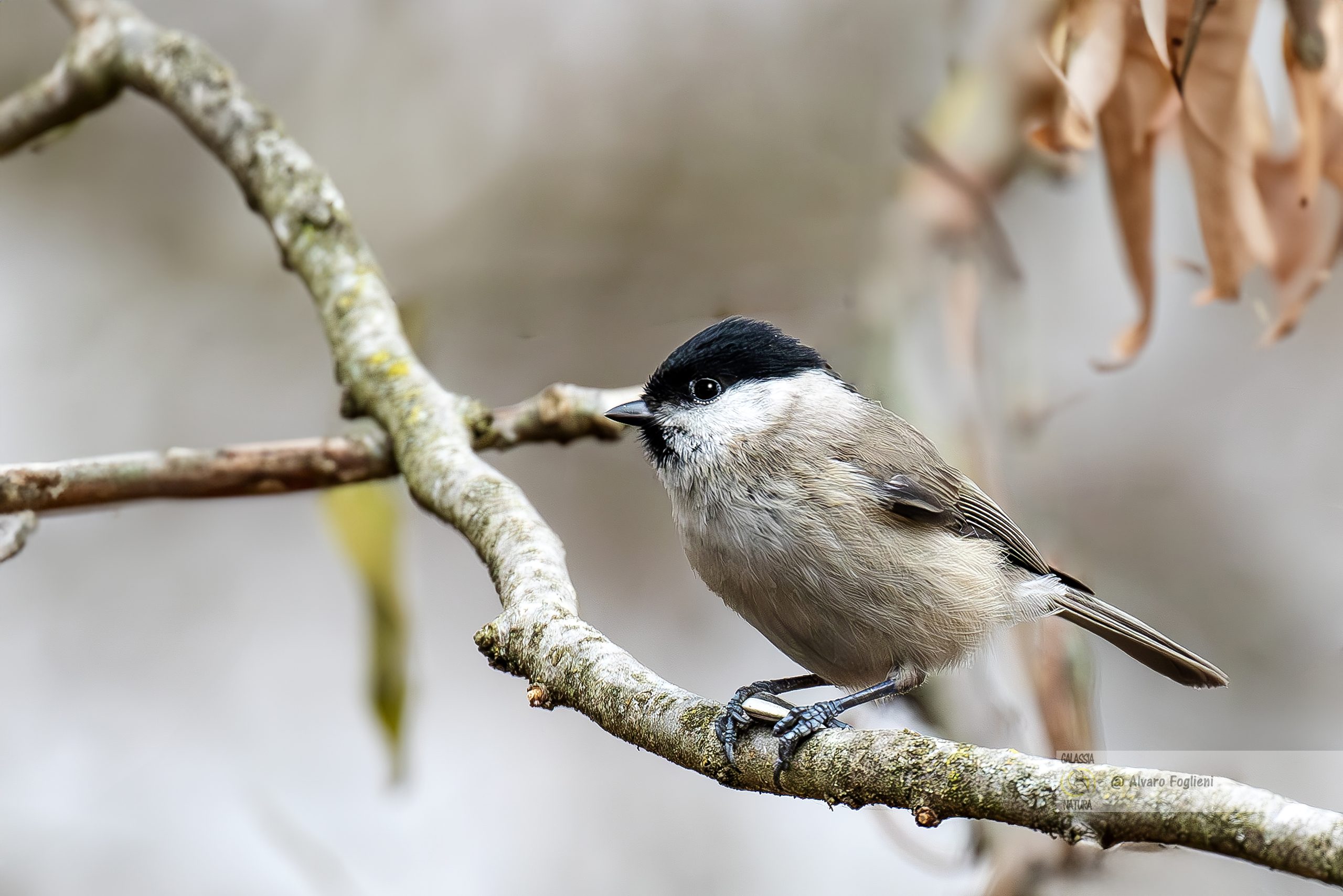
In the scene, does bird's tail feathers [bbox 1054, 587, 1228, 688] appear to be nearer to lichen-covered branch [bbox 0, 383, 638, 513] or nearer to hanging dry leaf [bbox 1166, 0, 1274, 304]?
hanging dry leaf [bbox 1166, 0, 1274, 304]

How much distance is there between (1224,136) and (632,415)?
1.28 meters

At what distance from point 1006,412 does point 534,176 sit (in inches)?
91.2

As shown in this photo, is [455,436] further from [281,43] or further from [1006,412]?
[281,43]

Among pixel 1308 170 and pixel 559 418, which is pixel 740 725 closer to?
pixel 559 418

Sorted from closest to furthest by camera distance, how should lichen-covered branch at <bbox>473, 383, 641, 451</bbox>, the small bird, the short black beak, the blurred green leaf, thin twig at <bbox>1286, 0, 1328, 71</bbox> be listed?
1. the small bird
2. thin twig at <bbox>1286, 0, 1328, 71</bbox>
3. the short black beak
4. lichen-covered branch at <bbox>473, 383, 641, 451</bbox>
5. the blurred green leaf

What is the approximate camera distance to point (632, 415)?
2.15m

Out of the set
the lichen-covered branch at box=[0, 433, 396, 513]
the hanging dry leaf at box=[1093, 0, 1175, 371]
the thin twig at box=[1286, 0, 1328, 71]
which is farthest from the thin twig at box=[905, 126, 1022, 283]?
the lichen-covered branch at box=[0, 433, 396, 513]

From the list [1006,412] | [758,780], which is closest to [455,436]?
[758,780]

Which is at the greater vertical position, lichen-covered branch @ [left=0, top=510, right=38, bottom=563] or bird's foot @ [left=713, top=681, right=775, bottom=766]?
lichen-covered branch @ [left=0, top=510, right=38, bottom=563]

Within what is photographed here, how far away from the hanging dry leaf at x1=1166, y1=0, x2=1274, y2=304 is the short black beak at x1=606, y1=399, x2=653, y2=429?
1189 mm

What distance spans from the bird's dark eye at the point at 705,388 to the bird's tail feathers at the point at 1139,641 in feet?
2.77

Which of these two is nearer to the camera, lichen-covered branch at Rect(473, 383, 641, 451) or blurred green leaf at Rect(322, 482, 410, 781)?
lichen-covered branch at Rect(473, 383, 641, 451)

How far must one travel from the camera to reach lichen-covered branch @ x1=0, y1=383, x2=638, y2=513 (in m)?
2.03

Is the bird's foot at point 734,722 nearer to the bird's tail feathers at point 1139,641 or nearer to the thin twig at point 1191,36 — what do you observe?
the bird's tail feathers at point 1139,641
